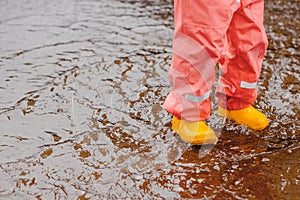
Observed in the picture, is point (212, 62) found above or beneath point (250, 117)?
above

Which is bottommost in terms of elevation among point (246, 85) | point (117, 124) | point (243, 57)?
point (117, 124)

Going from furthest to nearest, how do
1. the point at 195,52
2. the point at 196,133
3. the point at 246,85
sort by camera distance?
1. the point at 246,85
2. the point at 196,133
3. the point at 195,52

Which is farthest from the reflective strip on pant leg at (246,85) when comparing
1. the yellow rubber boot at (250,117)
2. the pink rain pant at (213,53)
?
the yellow rubber boot at (250,117)

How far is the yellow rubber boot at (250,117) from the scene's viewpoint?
2268 mm

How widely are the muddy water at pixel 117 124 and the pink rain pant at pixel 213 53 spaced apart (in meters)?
0.18

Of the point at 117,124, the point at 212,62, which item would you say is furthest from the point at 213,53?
the point at 117,124

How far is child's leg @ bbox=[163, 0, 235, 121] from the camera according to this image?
6.34 feet

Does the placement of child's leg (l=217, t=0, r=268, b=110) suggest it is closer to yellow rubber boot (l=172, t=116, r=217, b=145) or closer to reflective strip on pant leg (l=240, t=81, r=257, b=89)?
reflective strip on pant leg (l=240, t=81, r=257, b=89)

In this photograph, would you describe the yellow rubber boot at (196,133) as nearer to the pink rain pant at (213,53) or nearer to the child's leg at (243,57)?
the pink rain pant at (213,53)

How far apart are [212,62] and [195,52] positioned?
0.32 ft

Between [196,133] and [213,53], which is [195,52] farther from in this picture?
[196,133]

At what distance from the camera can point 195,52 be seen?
2002 mm

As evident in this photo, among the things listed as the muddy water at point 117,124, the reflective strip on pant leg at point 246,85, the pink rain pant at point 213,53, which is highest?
the pink rain pant at point 213,53

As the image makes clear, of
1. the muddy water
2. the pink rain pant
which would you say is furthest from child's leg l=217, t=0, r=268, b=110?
the muddy water
